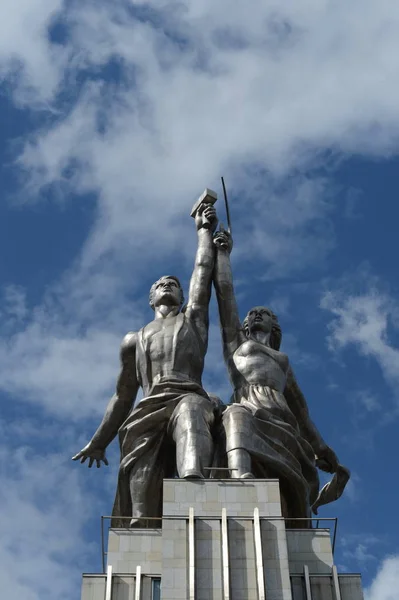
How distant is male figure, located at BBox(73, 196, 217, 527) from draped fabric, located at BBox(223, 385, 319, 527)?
76 centimetres

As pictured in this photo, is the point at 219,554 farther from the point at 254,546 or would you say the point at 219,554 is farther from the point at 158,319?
the point at 158,319

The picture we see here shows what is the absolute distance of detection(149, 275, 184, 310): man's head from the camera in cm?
3222

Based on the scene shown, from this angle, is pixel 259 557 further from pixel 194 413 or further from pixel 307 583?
pixel 194 413

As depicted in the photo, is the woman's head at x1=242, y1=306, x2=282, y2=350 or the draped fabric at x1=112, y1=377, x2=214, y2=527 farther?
the woman's head at x1=242, y1=306, x2=282, y2=350

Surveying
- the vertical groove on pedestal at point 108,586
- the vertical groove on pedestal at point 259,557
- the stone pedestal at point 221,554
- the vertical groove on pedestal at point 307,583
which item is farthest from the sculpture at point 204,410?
the vertical groove on pedestal at point 307,583

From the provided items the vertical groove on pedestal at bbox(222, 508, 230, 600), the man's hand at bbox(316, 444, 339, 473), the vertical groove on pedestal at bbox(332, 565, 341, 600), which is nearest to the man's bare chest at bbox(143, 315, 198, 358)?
the man's hand at bbox(316, 444, 339, 473)

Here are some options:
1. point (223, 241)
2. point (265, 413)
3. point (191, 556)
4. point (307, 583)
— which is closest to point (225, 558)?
point (191, 556)

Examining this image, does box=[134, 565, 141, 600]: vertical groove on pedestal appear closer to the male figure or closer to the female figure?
the male figure

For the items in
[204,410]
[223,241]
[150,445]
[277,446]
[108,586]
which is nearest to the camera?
[108,586]

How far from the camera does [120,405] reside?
31703mm

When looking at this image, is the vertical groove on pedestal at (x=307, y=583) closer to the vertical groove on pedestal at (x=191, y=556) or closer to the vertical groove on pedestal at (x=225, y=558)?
the vertical groove on pedestal at (x=225, y=558)

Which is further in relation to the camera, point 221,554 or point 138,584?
point 138,584

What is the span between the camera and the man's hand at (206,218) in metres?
34.8

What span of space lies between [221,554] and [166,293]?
10.6 m
